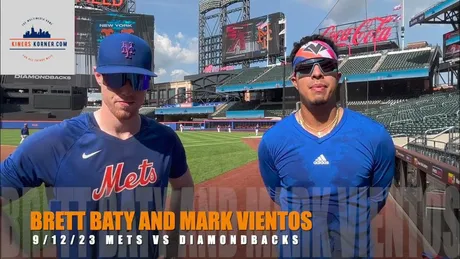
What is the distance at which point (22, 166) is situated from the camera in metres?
1.70

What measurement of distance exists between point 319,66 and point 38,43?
42.7ft

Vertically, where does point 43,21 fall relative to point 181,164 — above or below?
above

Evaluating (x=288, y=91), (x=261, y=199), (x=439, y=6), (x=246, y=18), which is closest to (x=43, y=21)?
(x=261, y=199)

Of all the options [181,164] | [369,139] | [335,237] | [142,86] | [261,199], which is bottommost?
[261,199]

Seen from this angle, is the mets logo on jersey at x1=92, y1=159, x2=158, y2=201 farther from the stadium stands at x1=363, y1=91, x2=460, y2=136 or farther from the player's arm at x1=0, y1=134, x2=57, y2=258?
the stadium stands at x1=363, y1=91, x2=460, y2=136

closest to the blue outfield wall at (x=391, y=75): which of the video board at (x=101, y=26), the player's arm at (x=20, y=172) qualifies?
the video board at (x=101, y=26)

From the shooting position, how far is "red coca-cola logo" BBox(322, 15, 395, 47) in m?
44.5

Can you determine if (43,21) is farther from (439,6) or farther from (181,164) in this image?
(439,6)

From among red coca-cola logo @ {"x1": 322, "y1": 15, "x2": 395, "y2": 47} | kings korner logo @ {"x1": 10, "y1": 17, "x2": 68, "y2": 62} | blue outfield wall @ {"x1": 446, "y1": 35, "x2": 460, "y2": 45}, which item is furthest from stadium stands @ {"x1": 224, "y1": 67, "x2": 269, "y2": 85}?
kings korner logo @ {"x1": 10, "y1": 17, "x2": 68, "y2": 62}

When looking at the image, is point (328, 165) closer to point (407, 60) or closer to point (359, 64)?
point (407, 60)

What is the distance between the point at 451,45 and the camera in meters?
30.9

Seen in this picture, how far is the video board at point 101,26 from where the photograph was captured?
51500mm

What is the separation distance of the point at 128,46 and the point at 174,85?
2868 inches

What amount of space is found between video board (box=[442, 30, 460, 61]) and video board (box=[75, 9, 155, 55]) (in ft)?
121
